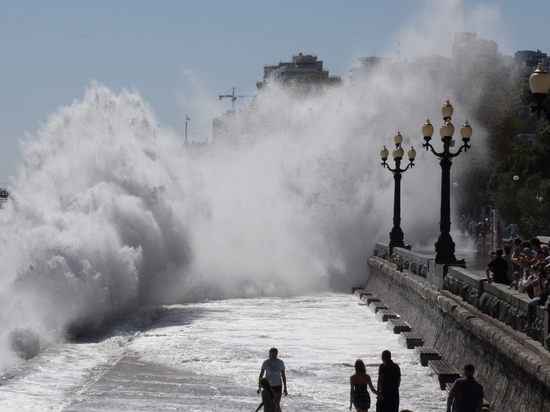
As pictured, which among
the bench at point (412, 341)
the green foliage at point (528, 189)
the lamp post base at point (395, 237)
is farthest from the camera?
the green foliage at point (528, 189)

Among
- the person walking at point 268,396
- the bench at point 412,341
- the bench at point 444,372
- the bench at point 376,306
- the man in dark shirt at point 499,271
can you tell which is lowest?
the bench at point 376,306

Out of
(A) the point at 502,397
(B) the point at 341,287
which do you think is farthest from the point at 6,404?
(B) the point at 341,287

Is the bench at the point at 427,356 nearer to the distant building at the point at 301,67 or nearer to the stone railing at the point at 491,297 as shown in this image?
the stone railing at the point at 491,297

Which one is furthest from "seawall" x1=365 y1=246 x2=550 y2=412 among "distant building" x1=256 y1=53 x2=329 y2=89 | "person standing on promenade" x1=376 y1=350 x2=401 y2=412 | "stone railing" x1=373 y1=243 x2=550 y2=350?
"distant building" x1=256 y1=53 x2=329 y2=89

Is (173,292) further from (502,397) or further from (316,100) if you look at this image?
(502,397)

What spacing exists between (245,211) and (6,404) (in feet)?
93.5

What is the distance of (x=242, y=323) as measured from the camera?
997 inches

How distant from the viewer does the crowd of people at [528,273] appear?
11.7 metres

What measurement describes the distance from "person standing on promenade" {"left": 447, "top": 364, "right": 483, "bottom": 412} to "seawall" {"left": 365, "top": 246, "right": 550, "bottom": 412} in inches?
26.5

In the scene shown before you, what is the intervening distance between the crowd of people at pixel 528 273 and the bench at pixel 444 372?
1268 millimetres

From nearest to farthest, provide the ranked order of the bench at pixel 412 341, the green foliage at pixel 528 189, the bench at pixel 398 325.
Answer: the bench at pixel 412 341
the bench at pixel 398 325
the green foliage at pixel 528 189

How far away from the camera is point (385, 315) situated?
981 inches

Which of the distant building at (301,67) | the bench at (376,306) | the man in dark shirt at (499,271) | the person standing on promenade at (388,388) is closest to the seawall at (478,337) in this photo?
the man in dark shirt at (499,271)

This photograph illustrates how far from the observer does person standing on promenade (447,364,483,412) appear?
10.2m
